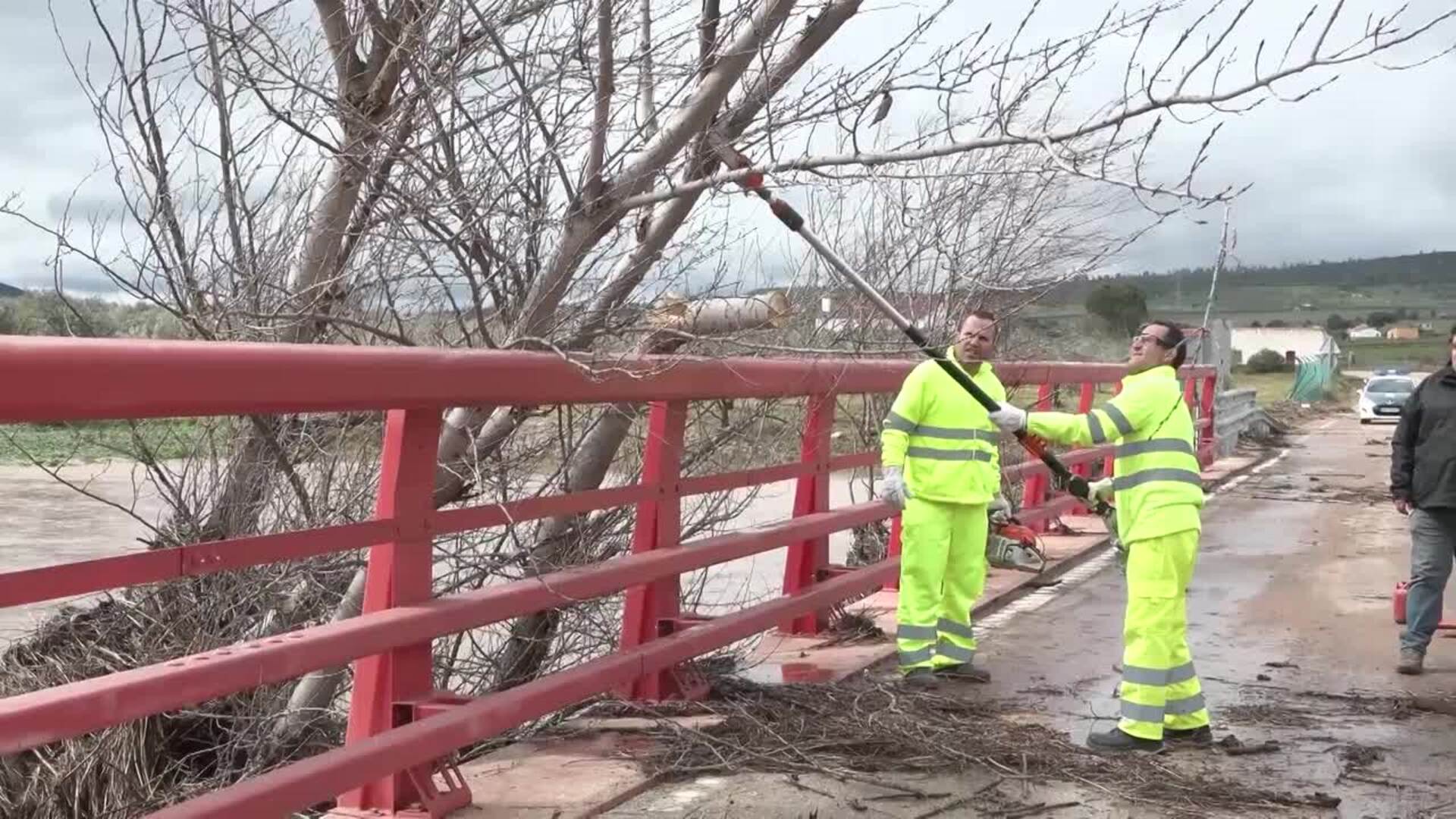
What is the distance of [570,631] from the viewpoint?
662cm

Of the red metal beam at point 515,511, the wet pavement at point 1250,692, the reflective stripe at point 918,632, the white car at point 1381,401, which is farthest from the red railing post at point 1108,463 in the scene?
the white car at point 1381,401

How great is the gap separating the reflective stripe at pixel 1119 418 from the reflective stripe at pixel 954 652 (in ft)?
4.95

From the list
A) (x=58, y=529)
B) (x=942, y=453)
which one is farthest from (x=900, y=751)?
(x=58, y=529)

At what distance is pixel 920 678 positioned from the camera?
6.52 m

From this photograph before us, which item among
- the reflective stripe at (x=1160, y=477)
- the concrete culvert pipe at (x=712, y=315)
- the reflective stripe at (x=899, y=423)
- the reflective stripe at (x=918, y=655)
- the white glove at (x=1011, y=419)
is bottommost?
the reflective stripe at (x=918, y=655)

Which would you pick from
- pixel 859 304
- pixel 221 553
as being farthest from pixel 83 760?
pixel 859 304

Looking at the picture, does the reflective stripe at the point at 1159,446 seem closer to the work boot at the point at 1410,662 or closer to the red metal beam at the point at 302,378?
the red metal beam at the point at 302,378

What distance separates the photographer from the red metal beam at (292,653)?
9.68ft

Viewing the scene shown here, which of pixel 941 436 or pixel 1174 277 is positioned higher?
pixel 1174 277

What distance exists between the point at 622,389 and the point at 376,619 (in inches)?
51.8

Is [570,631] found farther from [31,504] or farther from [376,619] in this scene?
[31,504]

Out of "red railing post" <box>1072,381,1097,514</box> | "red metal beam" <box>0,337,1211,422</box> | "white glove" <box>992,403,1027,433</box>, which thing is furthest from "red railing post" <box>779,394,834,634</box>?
"red railing post" <box>1072,381,1097,514</box>

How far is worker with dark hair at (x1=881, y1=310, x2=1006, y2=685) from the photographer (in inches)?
268

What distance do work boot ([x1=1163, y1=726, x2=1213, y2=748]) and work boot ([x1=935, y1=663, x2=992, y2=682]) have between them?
114 cm
